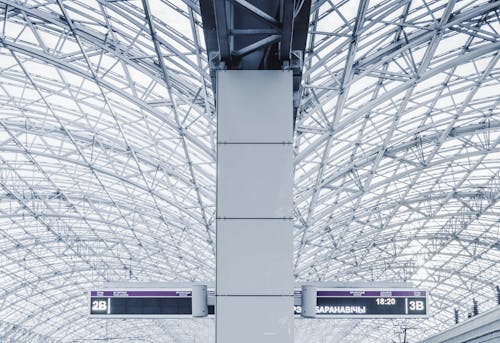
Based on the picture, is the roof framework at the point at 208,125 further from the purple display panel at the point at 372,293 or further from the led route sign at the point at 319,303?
the led route sign at the point at 319,303

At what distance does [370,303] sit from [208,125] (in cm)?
1106

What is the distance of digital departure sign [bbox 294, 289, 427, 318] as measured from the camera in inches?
600

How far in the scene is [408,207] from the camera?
39.4 metres

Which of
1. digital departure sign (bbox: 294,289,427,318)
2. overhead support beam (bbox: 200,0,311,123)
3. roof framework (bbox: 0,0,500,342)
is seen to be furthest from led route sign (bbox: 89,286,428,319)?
overhead support beam (bbox: 200,0,311,123)

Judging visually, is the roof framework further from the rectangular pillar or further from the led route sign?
the rectangular pillar

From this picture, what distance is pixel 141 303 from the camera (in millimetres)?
15891

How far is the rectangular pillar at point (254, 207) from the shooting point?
7.22 m

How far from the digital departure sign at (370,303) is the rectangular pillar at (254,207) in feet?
24.5

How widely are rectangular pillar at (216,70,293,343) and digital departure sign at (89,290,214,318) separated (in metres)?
7.94

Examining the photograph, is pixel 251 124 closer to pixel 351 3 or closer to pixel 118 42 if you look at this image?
pixel 351 3

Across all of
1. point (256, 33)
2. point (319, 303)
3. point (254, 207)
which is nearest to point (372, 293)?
point (319, 303)

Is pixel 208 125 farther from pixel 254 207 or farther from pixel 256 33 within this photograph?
pixel 256 33

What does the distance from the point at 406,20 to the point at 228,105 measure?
13136 mm

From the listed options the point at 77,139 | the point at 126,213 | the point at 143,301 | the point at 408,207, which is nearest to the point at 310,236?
the point at 408,207
